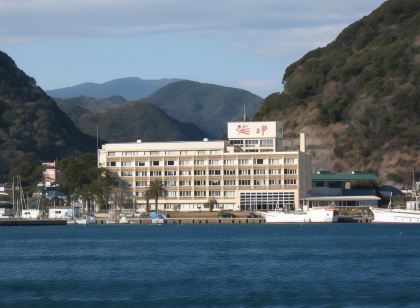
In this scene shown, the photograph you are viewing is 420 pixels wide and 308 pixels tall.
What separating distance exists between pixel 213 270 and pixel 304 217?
3911 inches

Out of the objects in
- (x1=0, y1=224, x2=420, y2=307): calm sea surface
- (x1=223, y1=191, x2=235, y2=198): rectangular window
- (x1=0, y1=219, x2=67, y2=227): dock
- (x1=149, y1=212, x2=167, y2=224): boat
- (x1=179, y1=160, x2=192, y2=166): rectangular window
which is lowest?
(x1=0, y1=224, x2=420, y2=307): calm sea surface

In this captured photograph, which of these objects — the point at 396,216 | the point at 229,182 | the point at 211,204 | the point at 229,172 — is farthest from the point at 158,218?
the point at 396,216

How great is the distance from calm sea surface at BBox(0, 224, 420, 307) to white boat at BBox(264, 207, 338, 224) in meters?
41.8

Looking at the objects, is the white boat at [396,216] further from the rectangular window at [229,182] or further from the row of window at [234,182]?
Answer: the rectangular window at [229,182]

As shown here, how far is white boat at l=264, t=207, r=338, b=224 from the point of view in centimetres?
18112

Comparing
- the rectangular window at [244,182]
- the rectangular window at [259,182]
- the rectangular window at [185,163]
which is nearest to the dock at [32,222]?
the rectangular window at [185,163]

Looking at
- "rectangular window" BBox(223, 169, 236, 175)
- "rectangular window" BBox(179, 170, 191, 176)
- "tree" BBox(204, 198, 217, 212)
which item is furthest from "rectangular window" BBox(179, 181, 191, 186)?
"rectangular window" BBox(223, 169, 236, 175)

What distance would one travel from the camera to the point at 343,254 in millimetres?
100750

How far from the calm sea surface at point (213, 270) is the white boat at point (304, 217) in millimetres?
41827

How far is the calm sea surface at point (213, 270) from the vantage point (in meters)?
68.0

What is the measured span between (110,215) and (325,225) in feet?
134

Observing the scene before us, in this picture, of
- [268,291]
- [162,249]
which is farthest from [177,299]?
[162,249]

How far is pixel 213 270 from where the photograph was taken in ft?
278

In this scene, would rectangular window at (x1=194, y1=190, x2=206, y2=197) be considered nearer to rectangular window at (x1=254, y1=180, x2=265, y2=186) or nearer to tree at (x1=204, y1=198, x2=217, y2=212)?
tree at (x1=204, y1=198, x2=217, y2=212)
